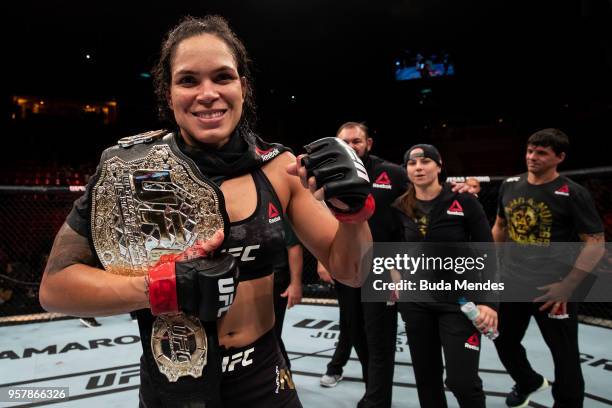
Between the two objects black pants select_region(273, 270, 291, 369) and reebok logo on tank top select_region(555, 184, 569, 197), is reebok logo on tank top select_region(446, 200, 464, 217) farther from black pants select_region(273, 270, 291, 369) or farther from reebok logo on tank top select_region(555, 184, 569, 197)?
black pants select_region(273, 270, 291, 369)

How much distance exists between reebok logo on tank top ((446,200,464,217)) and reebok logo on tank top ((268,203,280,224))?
4.90 feet

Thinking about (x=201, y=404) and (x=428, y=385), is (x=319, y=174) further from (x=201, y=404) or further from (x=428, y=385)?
(x=428, y=385)

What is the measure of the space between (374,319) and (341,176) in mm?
1845

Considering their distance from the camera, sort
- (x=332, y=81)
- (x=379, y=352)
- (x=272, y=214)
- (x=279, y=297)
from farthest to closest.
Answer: (x=332, y=81) → (x=279, y=297) → (x=379, y=352) → (x=272, y=214)

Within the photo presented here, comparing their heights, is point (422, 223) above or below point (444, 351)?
above

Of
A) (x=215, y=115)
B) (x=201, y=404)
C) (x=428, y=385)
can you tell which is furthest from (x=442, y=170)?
(x=201, y=404)

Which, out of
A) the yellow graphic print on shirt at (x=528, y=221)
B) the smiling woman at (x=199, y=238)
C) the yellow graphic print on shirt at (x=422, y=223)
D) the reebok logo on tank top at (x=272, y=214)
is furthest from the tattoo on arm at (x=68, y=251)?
the yellow graphic print on shirt at (x=528, y=221)

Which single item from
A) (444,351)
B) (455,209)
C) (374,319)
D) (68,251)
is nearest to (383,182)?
(455,209)

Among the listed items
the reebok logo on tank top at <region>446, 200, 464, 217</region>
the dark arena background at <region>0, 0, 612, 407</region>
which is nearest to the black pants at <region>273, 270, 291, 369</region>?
the reebok logo on tank top at <region>446, 200, 464, 217</region>

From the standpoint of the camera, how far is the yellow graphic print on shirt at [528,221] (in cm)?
255

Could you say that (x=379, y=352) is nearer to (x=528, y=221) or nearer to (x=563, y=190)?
(x=528, y=221)

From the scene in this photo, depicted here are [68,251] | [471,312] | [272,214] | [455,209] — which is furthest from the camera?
[455,209]

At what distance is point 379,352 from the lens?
8.06ft

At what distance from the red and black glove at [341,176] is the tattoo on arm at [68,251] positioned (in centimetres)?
51
